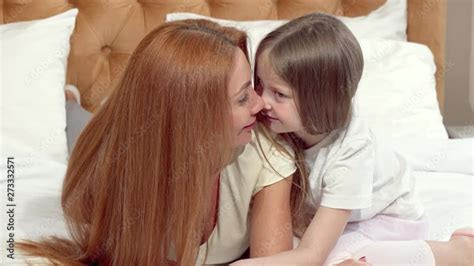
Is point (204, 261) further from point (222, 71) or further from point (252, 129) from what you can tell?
point (222, 71)

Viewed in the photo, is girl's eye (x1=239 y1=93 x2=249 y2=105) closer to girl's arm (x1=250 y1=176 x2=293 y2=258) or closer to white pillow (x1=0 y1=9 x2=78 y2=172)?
girl's arm (x1=250 y1=176 x2=293 y2=258)

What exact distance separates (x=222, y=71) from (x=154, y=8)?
1.06 m

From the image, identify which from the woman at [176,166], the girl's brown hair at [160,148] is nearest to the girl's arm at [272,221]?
the woman at [176,166]

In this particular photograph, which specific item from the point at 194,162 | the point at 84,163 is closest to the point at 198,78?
the point at 194,162

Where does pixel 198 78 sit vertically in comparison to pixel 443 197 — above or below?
above

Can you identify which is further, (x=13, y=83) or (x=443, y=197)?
(x=13, y=83)

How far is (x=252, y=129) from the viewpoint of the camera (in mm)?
1350

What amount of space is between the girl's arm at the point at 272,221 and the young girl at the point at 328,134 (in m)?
0.04

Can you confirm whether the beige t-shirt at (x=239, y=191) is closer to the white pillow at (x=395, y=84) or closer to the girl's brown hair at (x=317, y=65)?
the girl's brown hair at (x=317, y=65)

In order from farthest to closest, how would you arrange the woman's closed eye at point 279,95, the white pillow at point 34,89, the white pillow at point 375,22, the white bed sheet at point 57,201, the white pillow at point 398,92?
1. the white pillow at point 375,22
2. the white pillow at point 398,92
3. the white pillow at point 34,89
4. the white bed sheet at point 57,201
5. the woman's closed eye at point 279,95

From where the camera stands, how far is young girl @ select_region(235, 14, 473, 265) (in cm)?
129

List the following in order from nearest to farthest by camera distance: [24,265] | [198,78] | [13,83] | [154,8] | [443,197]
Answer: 1. [198,78]
2. [24,265]
3. [443,197]
4. [13,83]
5. [154,8]

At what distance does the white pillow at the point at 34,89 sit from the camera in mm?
1815

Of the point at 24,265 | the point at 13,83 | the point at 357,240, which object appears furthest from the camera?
the point at 13,83
